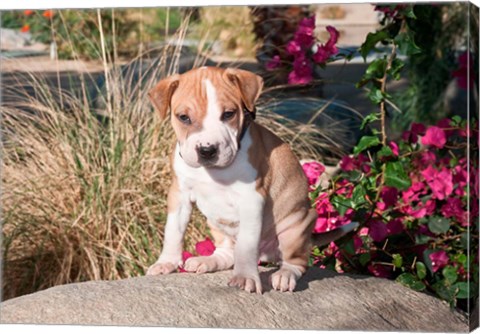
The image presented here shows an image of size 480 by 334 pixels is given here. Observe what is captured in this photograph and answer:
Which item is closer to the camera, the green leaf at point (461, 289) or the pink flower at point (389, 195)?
the green leaf at point (461, 289)

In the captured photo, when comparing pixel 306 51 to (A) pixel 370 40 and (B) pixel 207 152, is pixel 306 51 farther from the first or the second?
(B) pixel 207 152

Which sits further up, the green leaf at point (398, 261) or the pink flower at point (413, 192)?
the pink flower at point (413, 192)

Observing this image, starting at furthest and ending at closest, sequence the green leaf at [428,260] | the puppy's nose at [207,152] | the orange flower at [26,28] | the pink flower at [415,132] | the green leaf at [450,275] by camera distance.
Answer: the orange flower at [26,28] < the pink flower at [415,132] < the green leaf at [428,260] < the green leaf at [450,275] < the puppy's nose at [207,152]

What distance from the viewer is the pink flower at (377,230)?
12.3 ft

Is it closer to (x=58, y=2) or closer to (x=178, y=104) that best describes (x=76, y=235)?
(x=58, y=2)

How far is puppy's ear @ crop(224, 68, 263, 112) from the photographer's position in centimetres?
290

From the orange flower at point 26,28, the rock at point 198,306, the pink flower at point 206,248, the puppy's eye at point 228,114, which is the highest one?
the orange flower at point 26,28

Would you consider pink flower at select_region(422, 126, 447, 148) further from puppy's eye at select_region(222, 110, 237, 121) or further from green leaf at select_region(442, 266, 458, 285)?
puppy's eye at select_region(222, 110, 237, 121)

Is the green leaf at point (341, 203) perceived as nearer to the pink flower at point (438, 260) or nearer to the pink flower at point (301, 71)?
the pink flower at point (438, 260)

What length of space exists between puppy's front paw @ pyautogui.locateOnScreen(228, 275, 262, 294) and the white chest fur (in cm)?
17

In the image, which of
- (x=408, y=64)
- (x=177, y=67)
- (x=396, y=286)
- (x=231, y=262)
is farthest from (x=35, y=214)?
(x=408, y=64)

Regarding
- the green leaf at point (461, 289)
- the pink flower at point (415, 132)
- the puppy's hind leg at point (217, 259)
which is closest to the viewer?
the puppy's hind leg at point (217, 259)

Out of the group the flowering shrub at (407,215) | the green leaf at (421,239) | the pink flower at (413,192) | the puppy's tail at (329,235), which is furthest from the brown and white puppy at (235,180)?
the pink flower at (413,192)

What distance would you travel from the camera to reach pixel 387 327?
323 centimetres
